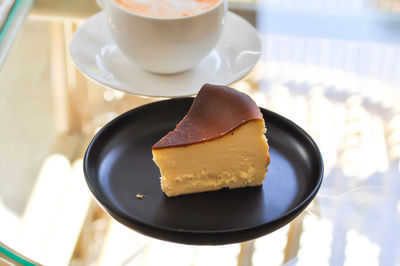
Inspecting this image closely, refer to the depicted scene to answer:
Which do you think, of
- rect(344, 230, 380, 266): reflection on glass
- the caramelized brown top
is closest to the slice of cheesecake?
the caramelized brown top

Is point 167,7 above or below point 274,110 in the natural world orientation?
above

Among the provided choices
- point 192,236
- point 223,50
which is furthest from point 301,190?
point 223,50

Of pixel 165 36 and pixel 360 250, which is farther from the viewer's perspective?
pixel 165 36

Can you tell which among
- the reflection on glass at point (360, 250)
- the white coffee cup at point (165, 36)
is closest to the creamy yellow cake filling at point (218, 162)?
the reflection on glass at point (360, 250)

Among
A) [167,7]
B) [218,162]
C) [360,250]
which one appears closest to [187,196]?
[218,162]

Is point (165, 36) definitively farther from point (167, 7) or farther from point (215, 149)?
point (215, 149)

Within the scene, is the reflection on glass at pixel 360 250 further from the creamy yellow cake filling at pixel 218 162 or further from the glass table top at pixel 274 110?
the creamy yellow cake filling at pixel 218 162
